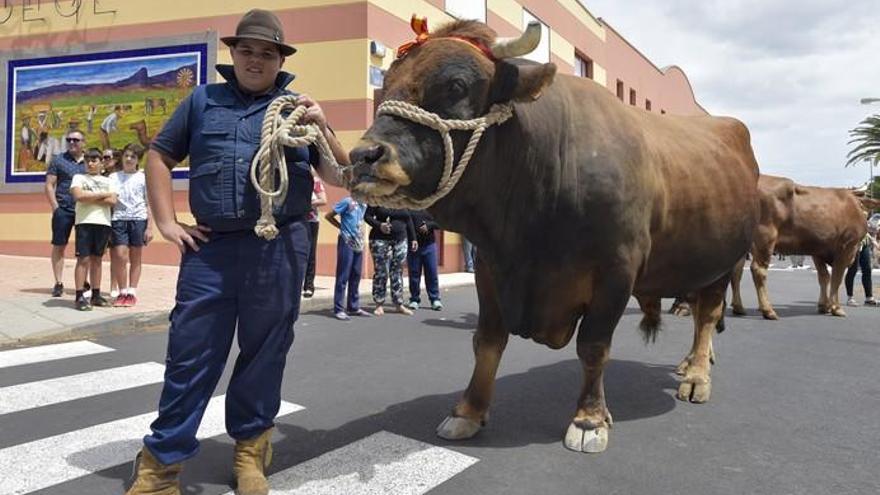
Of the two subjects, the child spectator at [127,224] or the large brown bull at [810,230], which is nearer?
the child spectator at [127,224]

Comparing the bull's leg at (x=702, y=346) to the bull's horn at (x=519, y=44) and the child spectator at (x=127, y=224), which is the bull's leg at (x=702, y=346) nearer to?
the bull's horn at (x=519, y=44)

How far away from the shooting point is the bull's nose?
8.36 ft

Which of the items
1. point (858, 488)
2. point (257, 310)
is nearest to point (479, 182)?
point (257, 310)

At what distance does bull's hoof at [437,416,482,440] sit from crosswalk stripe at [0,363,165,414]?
243cm

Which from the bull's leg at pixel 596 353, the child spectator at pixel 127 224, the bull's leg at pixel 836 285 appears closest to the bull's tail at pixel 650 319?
the bull's leg at pixel 596 353

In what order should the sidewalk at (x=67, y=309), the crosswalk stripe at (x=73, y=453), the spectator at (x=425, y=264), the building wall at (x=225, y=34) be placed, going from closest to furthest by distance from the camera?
the crosswalk stripe at (x=73, y=453)
the sidewalk at (x=67, y=309)
the spectator at (x=425, y=264)
the building wall at (x=225, y=34)

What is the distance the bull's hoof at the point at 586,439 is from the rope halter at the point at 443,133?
4.92ft

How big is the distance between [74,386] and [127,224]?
3744 mm

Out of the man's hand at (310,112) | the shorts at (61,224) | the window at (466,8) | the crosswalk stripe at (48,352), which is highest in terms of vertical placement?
the window at (466,8)

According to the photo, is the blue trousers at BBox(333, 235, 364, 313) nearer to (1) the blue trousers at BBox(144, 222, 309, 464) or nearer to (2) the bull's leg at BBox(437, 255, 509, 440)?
(2) the bull's leg at BBox(437, 255, 509, 440)

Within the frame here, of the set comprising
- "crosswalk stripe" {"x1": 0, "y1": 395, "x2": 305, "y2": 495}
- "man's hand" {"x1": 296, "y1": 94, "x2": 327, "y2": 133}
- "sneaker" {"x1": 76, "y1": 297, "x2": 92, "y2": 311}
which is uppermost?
"man's hand" {"x1": 296, "y1": 94, "x2": 327, "y2": 133}

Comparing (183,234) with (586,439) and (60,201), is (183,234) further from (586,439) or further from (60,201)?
(60,201)

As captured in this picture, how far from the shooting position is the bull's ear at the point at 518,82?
289 centimetres

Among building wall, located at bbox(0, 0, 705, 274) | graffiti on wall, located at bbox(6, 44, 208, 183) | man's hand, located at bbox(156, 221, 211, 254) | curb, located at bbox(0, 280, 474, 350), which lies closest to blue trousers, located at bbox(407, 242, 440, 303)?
curb, located at bbox(0, 280, 474, 350)
